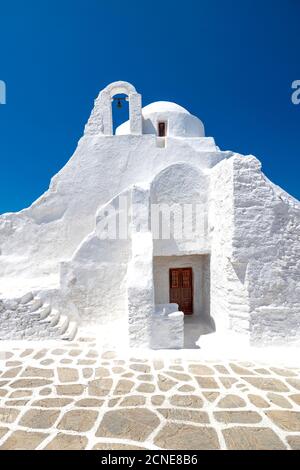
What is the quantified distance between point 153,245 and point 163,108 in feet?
23.2

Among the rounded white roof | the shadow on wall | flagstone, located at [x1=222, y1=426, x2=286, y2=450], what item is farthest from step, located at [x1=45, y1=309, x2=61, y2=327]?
the rounded white roof

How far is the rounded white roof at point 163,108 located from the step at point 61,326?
30.1 feet

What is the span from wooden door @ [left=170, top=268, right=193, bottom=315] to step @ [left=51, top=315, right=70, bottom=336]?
365 centimetres

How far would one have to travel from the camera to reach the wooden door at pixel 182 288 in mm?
9039

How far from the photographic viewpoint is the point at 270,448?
3.08m

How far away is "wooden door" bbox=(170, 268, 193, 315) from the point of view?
9039mm

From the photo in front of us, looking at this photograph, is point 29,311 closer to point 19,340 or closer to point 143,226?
point 19,340

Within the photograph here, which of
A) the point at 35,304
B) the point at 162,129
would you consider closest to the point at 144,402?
the point at 35,304

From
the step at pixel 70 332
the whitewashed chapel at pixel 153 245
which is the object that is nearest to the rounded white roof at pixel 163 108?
the whitewashed chapel at pixel 153 245

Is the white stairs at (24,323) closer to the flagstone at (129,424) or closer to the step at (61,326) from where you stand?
the step at (61,326)


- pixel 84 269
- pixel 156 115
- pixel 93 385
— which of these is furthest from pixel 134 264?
pixel 156 115

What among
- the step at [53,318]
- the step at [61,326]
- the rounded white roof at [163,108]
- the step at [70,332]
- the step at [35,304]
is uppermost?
the rounded white roof at [163,108]

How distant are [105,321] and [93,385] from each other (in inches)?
137

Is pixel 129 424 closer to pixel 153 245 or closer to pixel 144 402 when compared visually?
pixel 144 402
